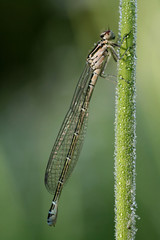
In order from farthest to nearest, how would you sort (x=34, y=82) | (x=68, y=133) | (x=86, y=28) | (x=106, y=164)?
(x=34, y=82)
(x=86, y=28)
(x=106, y=164)
(x=68, y=133)

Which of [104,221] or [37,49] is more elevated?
[37,49]

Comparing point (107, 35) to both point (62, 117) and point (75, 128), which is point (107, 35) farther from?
point (62, 117)

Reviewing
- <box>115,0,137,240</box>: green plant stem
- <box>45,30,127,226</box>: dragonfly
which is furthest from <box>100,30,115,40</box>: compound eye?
<box>115,0,137,240</box>: green plant stem

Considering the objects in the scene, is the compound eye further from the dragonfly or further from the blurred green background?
the blurred green background

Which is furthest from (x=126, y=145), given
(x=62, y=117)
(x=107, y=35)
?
(x=62, y=117)

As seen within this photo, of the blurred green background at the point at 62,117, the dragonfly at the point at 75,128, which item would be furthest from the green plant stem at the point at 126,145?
the blurred green background at the point at 62,117

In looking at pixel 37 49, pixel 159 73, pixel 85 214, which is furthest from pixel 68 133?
pixel 37 49

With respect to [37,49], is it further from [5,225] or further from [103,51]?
[5,225]

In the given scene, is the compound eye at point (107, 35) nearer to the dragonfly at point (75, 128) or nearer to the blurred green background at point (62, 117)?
the dragonfly at point (75, 128)
